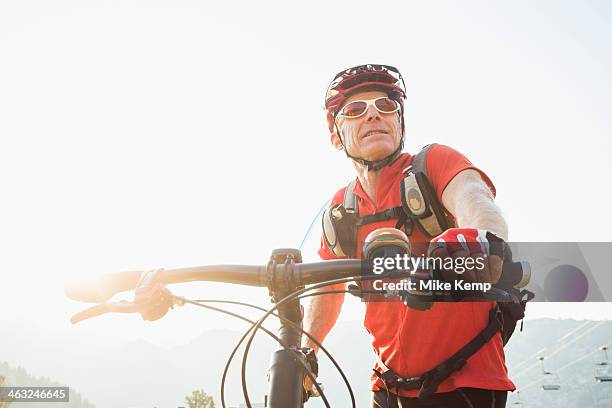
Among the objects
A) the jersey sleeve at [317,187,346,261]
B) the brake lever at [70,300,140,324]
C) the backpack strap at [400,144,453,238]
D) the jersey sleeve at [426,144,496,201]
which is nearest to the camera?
the brake lever at [70,300,140,324]

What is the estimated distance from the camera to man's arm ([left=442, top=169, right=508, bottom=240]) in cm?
223

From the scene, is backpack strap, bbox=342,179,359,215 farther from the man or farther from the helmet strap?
the helmet strap

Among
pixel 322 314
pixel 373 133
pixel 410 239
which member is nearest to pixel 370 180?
pixel 373 133

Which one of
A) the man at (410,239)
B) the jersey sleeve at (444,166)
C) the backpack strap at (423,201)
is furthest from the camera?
the backpack strap at (423,201)

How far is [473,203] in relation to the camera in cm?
250

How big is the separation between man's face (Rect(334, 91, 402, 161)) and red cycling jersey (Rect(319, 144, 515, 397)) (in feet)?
2.52

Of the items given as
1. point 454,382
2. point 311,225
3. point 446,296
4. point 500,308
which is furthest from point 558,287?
point 311,225

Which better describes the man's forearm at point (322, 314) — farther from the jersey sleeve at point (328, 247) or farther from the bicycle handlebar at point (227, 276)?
the bicycle handlebar at point (227, 276)

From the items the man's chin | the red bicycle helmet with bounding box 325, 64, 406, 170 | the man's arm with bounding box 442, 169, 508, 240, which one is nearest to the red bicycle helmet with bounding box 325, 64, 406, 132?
the red bicycle helmet with bounding box 325, 64, 406, 170

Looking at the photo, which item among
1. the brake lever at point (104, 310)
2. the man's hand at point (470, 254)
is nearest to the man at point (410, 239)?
the man's hand at point (470, 254)

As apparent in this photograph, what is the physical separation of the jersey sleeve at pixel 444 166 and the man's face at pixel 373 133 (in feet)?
2.62

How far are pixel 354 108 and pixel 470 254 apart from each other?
121 inches

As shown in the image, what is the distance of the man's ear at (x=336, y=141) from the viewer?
4.65m

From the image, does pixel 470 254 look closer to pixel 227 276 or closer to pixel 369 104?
pixel 227 276
